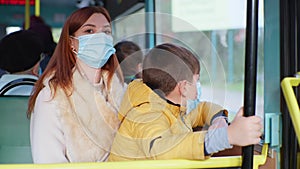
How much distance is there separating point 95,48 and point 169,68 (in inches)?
11.3

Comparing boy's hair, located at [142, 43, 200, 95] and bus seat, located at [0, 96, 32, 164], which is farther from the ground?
boy's hair, located at [142, 43, 200, 95]

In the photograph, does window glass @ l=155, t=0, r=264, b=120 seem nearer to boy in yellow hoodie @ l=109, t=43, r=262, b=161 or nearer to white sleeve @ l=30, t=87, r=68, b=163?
boy in yellow hoodie @ l=109, t=43, r=262, b=161

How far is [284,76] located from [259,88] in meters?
0.09

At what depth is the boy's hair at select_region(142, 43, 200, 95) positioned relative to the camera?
164 centimetres

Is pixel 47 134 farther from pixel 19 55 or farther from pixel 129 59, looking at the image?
pixel 19 55

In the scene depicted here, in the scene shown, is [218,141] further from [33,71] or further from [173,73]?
[33,71]

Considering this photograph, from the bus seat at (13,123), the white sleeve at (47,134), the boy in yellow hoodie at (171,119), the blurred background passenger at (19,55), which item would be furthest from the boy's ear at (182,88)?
the blurred background passenger at (19,55)

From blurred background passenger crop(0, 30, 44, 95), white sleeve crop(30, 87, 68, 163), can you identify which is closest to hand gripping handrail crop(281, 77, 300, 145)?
white sleeve crop(30, 87, 68, 163)

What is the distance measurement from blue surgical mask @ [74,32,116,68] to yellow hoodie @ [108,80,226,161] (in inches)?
6.1

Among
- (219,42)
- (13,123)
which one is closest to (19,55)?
(13,123)

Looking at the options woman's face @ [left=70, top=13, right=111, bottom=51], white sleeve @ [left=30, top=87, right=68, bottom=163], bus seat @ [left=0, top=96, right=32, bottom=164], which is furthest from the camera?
bus seat @ [left=0, top=96, right=32, bottom=164]

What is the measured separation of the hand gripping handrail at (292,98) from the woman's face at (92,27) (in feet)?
2.19

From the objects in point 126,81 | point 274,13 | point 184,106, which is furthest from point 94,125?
point 274,13

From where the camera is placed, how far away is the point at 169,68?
1.64 metres
